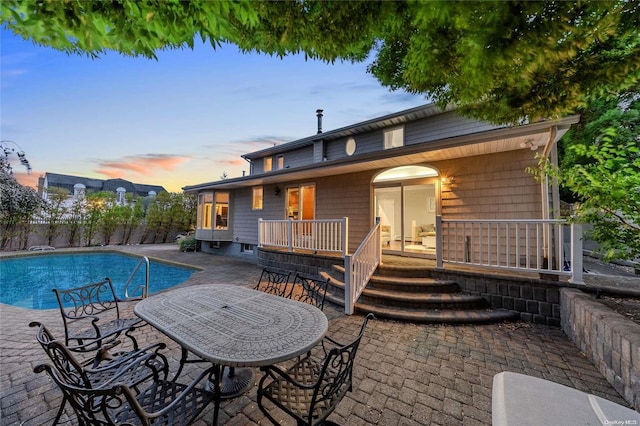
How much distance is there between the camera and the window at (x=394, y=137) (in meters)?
8.72

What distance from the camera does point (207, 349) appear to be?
5.75 ft

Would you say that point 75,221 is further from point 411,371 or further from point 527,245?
point 527,245

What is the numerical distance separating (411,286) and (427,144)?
304 centimetres

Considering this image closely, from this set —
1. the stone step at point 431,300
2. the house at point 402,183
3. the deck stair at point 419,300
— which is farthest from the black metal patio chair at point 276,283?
the stone step at point 431,300

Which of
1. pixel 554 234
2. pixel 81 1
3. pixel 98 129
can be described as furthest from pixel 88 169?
pixel 554 234

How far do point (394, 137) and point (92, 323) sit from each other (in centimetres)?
909

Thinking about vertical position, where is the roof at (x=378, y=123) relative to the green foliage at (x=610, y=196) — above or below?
above

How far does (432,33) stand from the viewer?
1.93 m

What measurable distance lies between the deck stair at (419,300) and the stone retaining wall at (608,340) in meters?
0.86

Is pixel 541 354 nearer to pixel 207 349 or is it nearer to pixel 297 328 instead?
pixel 297 328

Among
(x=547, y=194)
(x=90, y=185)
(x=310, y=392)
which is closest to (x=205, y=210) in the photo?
(x=310, y=392)

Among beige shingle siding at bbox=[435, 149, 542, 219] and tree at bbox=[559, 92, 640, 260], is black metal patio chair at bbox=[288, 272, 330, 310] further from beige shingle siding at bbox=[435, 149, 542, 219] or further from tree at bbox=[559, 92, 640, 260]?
beige shingle siding at bbox=[435, 149, 542, 219]

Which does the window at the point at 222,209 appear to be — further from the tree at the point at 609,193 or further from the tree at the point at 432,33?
the tree at the point at 609,193

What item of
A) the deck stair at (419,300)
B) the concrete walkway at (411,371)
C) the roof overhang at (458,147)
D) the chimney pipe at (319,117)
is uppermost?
the chimney pipe at (319,117)
